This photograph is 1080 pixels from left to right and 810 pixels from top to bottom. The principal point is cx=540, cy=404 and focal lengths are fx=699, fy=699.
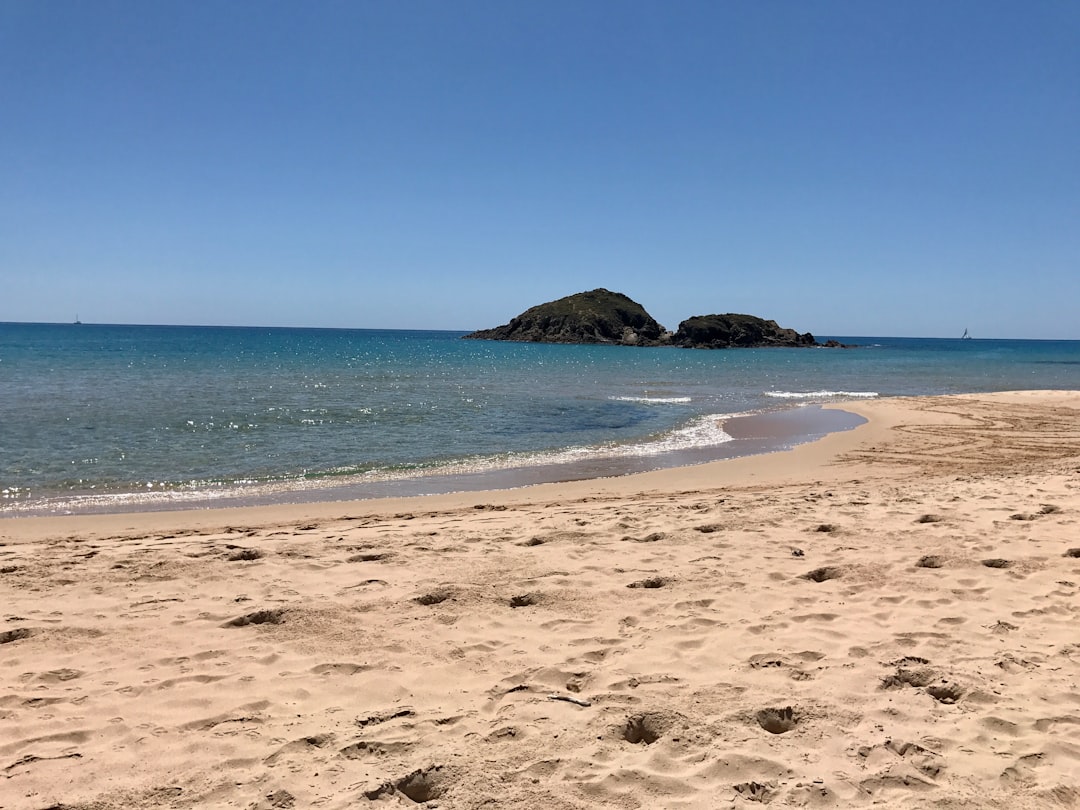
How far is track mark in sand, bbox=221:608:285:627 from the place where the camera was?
5.28m

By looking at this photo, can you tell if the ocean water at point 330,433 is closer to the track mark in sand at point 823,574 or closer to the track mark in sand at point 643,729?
the track mark in sand at point 823,574

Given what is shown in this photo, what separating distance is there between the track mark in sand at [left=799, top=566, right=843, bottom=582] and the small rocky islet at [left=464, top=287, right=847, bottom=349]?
101 metres

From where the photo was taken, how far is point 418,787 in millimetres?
3260

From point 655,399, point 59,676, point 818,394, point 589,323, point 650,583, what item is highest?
point 589,323

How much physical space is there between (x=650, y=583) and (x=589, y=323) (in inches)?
4524

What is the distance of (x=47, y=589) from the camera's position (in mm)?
6070

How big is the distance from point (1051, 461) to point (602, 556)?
1133 centimetres

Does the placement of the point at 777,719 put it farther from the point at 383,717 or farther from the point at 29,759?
the point at 29,759

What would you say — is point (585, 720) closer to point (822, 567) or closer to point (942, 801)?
point (942, 801)

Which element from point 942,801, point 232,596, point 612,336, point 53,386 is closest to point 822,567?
point 942,801

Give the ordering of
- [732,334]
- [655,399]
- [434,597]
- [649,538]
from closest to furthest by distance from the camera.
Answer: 1. [434,597]
2. [649,538]
3. [655,399]
4. [732,334]

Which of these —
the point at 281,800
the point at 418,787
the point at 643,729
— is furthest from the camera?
the point at 643,729

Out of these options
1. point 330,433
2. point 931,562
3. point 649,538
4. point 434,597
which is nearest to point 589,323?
point 330,433

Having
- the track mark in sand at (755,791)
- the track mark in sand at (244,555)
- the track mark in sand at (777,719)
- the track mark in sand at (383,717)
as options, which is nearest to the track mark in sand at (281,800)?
the track mark in sand at (383,717)
